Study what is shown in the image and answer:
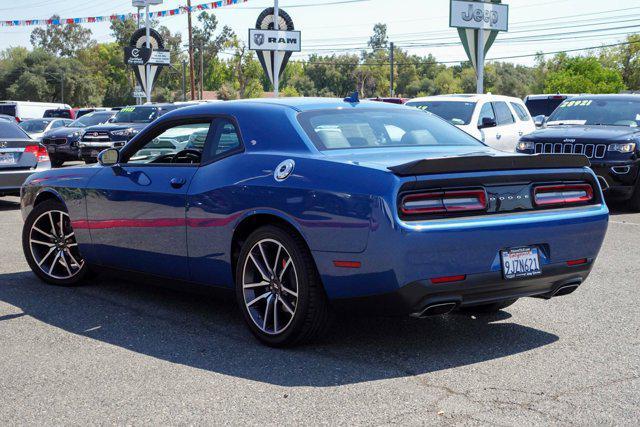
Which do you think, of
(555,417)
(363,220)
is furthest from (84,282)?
(555,417)

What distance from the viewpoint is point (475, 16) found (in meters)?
21.0

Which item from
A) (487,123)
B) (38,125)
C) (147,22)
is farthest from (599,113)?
(147,22)

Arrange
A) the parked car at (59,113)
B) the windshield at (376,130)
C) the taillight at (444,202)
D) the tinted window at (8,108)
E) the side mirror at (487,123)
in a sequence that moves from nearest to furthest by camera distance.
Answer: the taillight at (444,202), the windshield at (376,130), the side mirror at (487,123), the tinted window at (8,108), the parked car at (59,113)

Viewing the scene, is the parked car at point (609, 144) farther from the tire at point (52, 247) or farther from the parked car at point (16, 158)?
the tire at point (52, 247)

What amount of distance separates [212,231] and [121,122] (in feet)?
62.7

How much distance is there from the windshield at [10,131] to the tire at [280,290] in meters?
9.78

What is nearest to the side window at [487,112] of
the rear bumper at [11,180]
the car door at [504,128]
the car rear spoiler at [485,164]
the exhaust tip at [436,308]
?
the car door at [504,128]

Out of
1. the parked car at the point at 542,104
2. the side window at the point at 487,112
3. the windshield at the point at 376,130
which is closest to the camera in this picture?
the windshield at the point at 376,130

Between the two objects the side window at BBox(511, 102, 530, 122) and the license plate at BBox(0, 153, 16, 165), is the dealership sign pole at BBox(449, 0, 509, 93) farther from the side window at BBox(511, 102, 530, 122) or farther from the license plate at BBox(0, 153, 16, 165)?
the license plate at BBox(0, 153, 16, 165)

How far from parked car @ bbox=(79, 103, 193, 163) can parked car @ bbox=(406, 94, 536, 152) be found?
8974mm

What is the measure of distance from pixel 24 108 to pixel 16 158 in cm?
3343

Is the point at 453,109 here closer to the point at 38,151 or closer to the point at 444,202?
the point at 38,151

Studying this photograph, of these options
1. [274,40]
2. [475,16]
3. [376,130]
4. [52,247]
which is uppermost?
[475,16]

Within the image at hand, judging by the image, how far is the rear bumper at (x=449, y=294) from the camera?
4906 mm
